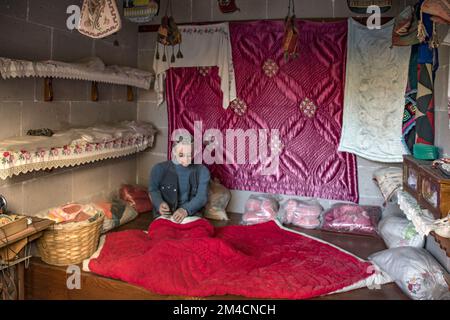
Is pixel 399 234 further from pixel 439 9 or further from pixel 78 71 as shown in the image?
pixel 78 71

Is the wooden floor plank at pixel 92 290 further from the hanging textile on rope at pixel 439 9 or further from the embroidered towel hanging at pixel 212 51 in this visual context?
the embroidered towel hanging at pixel 212 51

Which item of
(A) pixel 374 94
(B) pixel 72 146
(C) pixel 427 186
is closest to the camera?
(C) pixel 427 186

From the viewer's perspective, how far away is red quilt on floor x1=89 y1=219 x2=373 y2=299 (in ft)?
8.89

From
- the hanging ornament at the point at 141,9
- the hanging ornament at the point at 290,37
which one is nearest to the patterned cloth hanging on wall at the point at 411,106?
the hanging ornament at the point at 290,37

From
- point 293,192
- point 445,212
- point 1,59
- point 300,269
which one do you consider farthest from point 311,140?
point 1,59

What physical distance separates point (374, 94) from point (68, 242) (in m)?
Result: 2.88

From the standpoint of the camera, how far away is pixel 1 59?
9.34 feet

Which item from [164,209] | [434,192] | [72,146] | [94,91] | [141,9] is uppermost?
[141,9]

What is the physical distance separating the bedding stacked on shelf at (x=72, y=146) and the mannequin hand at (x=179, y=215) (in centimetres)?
87

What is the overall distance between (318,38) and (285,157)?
1.18 metres

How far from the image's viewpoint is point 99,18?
292 cm

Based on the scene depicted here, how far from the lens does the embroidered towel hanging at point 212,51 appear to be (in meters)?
4.47

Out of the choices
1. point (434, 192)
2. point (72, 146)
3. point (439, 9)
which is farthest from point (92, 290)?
point (439, 9)

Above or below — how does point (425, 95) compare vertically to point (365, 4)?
below
